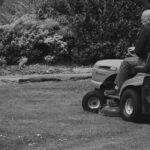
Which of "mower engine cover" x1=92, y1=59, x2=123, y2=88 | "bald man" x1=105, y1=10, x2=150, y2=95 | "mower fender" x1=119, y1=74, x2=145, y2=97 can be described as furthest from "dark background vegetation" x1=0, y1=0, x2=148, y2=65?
"mower fender" x1=119, y1=74, x2=145, y2=97

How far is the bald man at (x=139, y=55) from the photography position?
9180mm

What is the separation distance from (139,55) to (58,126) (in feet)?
5.37

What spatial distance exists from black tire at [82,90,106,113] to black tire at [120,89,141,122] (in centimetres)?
82

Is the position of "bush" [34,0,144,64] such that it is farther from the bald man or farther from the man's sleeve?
the man's sleeve

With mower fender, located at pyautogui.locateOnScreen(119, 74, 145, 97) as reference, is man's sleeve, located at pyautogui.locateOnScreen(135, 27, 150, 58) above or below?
above

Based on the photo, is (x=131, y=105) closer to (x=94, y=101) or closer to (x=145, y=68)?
(x=145, y=68)

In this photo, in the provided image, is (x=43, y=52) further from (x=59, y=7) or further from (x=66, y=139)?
(x=66, y=139)

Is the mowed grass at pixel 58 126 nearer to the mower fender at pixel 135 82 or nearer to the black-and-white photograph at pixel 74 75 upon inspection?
the black-and-white photograph at pixel 74 75

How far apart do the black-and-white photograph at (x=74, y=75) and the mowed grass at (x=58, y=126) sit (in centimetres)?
1

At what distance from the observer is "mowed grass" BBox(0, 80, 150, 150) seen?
24.7ft

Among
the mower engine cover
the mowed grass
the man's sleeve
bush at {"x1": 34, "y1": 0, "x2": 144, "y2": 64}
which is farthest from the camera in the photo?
bush at {"x1": 34, "y1": 0, "x2": 144, "y2": 64}

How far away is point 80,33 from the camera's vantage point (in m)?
15.5

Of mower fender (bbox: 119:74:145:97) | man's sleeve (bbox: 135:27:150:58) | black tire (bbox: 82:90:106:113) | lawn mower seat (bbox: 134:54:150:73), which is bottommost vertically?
black tire (bbox: 82:90:106:113)

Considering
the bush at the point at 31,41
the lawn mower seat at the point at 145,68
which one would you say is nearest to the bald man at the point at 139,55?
the lawn mower seat at the point at 145,68
